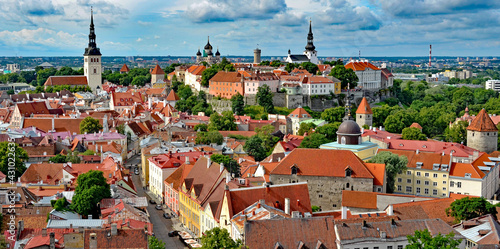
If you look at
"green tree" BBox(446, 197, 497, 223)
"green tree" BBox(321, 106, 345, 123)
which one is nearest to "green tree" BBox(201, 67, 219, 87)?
"green tree" BBox(321, 106, 345, 123)

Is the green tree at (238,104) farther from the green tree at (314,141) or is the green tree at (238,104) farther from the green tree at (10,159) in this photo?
the green tree at (10,159)

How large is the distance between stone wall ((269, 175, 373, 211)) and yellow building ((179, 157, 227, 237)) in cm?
450

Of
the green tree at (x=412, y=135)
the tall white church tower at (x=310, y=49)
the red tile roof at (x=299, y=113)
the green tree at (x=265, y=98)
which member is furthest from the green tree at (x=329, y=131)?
the tall white church tower at (x=310, y=49)

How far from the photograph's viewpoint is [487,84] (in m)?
163

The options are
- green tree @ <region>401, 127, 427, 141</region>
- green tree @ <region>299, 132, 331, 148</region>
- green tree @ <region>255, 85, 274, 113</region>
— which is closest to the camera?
green tree @ <region>299, 132, 331, 148</region>

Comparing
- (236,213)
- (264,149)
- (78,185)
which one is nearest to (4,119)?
(264,149)

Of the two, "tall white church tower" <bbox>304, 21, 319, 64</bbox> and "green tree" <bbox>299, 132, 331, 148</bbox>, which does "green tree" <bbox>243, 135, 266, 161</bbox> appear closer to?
"green tree" <bbox>299, 132, 331, 148</bbox>

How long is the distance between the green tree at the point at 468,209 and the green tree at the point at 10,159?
90.2ft

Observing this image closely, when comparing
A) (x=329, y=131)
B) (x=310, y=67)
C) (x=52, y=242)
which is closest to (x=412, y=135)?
(x=329, y=131)

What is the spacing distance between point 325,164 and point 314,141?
61.2 ft

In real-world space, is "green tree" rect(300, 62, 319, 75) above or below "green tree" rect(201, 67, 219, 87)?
above

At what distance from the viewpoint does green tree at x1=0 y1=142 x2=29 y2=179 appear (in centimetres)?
4429

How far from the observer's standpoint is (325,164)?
41094 millimetres

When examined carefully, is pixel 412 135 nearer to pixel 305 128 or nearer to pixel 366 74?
pixel 305 128
